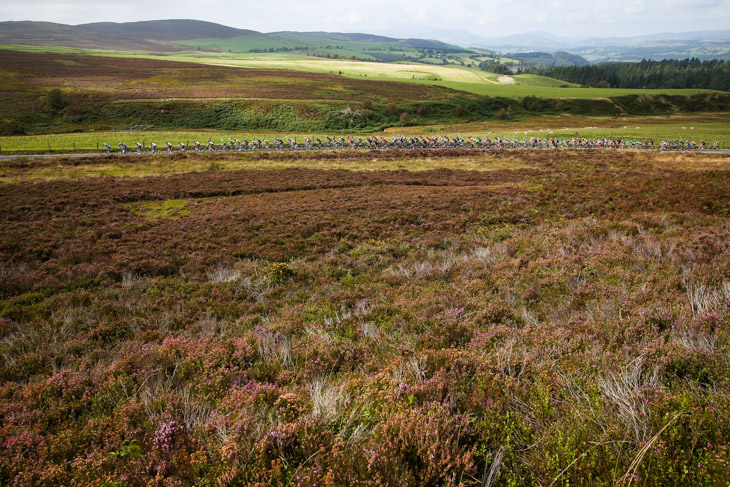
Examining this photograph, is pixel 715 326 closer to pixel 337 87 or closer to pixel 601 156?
pixel 601 156

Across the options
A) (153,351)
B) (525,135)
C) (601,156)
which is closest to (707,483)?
(153,351)

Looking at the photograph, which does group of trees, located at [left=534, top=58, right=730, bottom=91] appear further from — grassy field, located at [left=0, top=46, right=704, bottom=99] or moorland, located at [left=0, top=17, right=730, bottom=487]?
moorland, located at [left=0, top=17, right=730, bottom=487]

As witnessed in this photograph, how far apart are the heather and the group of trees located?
172m

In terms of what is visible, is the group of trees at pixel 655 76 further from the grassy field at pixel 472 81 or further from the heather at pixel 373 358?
the heather at pixel 373 358

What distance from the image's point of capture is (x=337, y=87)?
9431cm

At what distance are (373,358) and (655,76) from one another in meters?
195

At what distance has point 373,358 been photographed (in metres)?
4.80

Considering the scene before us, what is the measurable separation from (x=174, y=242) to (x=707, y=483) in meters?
16.1

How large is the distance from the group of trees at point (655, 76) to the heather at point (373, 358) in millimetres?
172227

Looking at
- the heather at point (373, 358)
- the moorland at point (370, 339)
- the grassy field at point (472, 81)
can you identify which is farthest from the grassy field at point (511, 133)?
the heather at point (373, 358)

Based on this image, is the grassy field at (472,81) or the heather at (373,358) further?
the grassy field at (472,81)

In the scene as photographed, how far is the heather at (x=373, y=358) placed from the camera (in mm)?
2775

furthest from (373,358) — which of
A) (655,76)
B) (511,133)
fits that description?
(655,76)

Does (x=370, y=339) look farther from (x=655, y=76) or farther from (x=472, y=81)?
(x=655, y=76)
